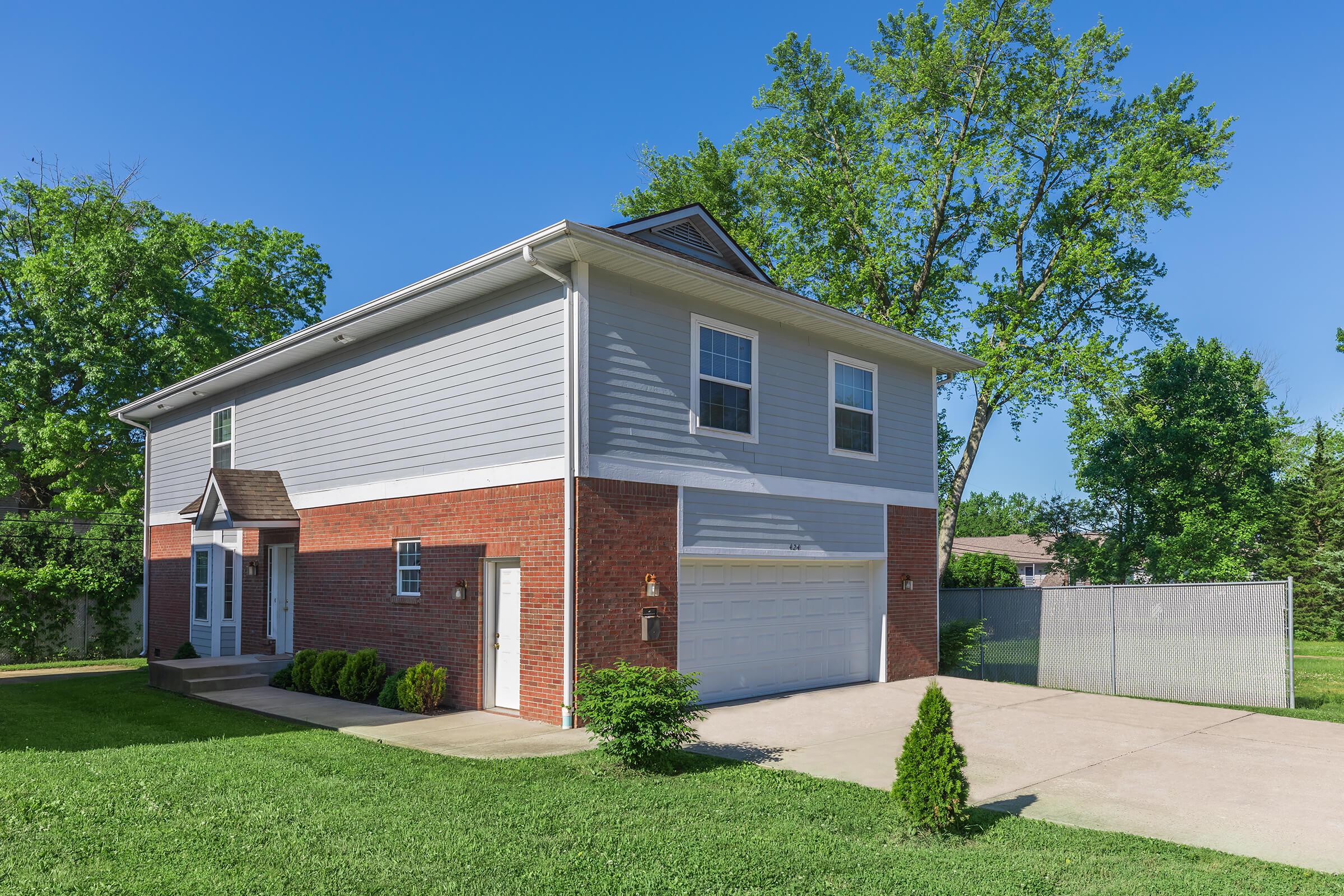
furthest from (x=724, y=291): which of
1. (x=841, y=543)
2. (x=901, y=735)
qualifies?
(x=901, y=735)

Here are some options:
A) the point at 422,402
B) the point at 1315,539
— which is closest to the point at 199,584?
the point at 422,402

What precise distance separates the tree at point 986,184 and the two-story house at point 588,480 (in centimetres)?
1035

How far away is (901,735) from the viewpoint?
1056cm

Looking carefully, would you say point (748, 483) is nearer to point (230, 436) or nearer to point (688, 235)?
point (688, 235)

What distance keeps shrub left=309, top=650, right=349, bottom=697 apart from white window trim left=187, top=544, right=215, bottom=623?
555 cm

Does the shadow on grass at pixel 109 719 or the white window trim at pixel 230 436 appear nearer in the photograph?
the shadow on grass at pixel 109 719

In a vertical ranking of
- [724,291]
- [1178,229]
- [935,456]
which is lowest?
[935,456]

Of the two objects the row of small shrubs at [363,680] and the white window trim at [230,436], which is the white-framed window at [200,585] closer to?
the white window trim at [230,436]

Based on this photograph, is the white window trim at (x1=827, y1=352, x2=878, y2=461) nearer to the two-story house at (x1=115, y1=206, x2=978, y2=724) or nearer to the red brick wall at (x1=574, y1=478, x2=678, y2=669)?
the two-story house at (x1=115, y1=206, x2=978, y2=724)

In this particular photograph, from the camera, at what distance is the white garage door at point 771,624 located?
12461 millimetres

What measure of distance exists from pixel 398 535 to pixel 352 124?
1394 centimetres

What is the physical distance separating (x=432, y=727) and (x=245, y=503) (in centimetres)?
706

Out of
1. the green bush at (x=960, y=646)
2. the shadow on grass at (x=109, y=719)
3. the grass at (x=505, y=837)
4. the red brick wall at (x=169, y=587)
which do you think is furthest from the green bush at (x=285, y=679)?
the green bush at (x=960, y=646)

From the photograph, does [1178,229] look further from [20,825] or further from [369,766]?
[20,825]
